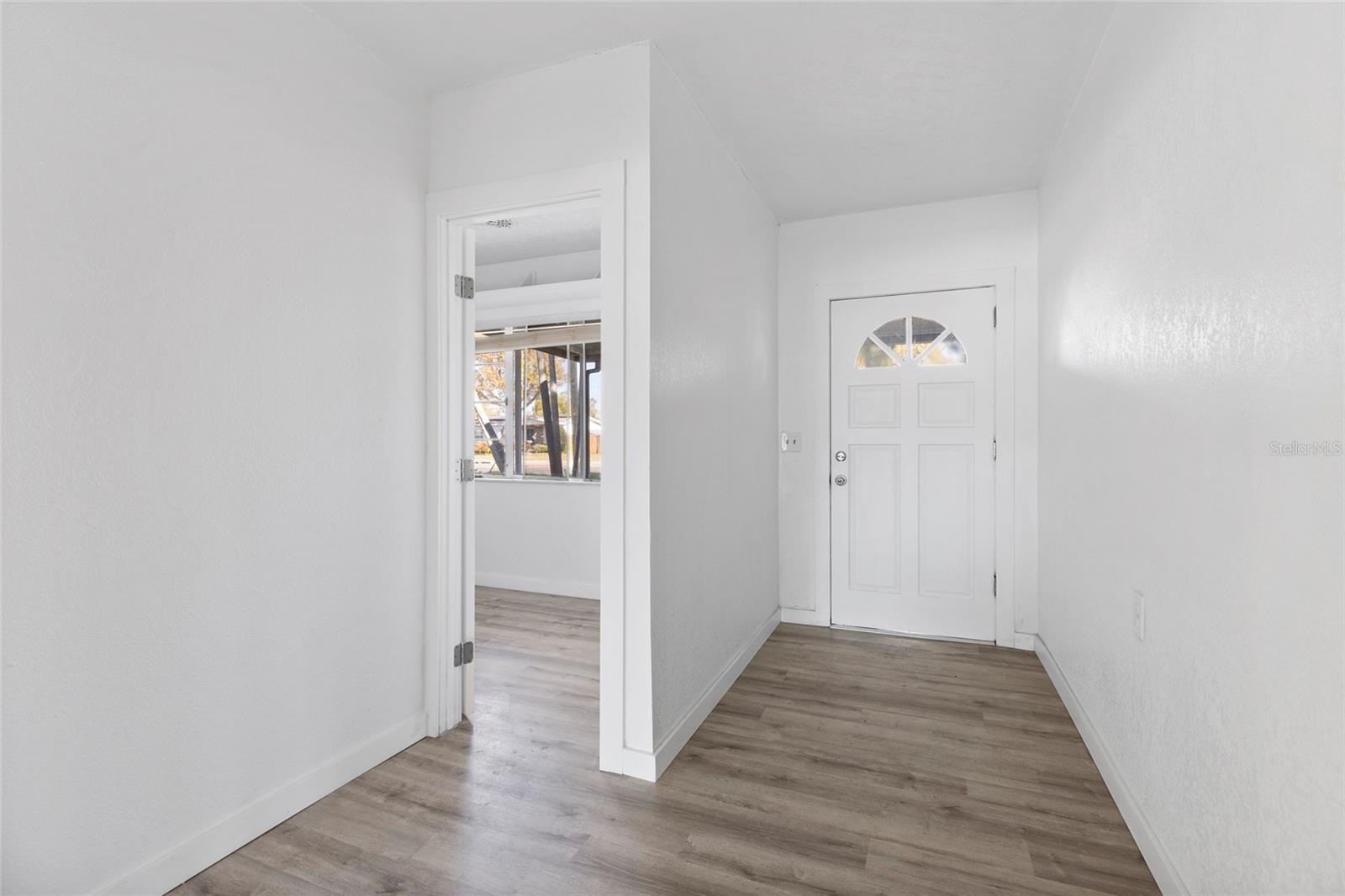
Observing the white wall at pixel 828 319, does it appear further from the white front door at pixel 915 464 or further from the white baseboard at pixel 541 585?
the white baseboard at pixel 541 585

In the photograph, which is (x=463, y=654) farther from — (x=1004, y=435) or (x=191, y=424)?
(x=1004, y=435)

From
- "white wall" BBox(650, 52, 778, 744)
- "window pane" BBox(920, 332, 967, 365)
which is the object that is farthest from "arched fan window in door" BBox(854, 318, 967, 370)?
"white wall" BBox(650, 52, 778, 744)

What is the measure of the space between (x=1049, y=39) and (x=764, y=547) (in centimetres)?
254

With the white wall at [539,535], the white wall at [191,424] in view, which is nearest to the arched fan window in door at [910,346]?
the white wall at [539,535]

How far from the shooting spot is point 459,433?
257cm

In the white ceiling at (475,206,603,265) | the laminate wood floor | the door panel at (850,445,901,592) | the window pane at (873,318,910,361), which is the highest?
the white ceiling at (475,206,603,265)

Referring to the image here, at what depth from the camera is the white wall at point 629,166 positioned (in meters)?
2.20

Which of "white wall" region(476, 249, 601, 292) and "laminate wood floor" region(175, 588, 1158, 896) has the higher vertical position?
"white wall" region(476, 249, 601, 292)

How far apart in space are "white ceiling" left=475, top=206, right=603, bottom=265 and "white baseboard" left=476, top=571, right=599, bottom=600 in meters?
2.38

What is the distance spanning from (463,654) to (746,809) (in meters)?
1.23

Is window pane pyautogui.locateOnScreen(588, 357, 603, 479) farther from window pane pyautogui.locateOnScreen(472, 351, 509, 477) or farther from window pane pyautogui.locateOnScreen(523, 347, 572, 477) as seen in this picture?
window pane pyautogui.locateOnScreen(472, 351, 509, 477)

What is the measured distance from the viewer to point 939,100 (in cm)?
261

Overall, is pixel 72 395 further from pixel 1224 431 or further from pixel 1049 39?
pixel 1049 39

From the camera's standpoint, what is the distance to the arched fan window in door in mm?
3727
